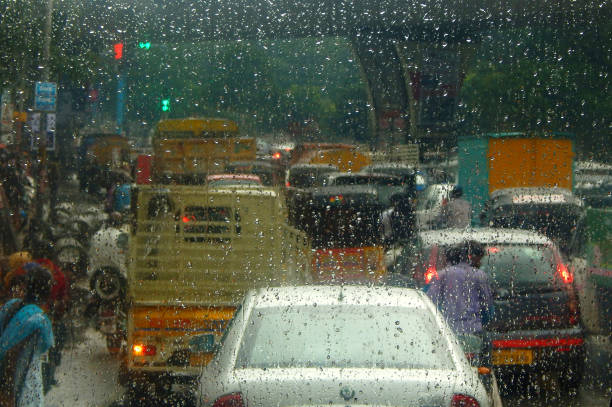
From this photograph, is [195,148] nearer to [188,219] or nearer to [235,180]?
[235,180]

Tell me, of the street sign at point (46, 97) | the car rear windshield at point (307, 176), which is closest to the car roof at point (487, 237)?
the car rear windshield at point (307, 176)

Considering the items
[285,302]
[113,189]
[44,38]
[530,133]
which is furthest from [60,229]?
[530,133]

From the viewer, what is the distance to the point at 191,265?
11.6ft

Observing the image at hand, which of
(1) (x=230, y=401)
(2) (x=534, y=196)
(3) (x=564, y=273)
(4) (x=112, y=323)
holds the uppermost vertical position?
(2) (x=534, y=196)

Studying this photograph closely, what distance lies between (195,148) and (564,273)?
6.08 ft

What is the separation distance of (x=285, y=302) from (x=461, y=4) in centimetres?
230

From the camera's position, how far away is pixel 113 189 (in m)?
4.34

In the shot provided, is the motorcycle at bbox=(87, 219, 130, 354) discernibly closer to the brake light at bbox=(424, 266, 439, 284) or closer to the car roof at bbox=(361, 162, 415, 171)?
the car roof at bbox=(361, 162, 415, 171)

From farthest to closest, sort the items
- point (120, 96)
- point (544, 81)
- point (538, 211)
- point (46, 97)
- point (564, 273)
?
point (544, 81)
point (538, 211)
point (46, 97)
point (120, 96)
point (564, 273)

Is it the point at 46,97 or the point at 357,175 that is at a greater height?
the point at 46,97

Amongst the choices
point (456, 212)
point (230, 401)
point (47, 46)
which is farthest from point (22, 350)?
point (456, 212)

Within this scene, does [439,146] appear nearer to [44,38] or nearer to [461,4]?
[461,4]

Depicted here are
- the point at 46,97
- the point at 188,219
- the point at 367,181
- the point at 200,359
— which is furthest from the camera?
the point at 46,97

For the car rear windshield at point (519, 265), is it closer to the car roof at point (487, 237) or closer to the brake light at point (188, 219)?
the car roof at point (487, 237)
